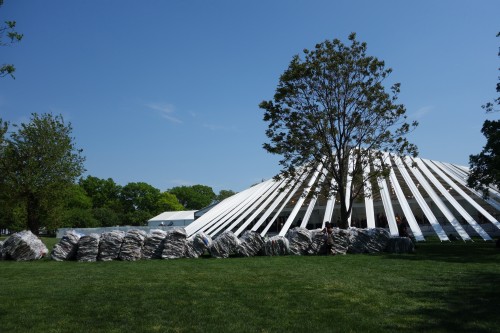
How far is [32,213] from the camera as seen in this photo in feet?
85.7

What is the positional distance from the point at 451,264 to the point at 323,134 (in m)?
8.26

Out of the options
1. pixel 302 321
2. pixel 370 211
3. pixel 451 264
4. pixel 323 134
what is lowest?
pixel 302 321

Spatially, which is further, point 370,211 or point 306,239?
point 370,211

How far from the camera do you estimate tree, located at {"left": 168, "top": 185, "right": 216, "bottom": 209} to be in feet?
308

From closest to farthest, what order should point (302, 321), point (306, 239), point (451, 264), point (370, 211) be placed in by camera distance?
point (302, 321) < point (451, 264) < point (306, 239) < point (370, 211)

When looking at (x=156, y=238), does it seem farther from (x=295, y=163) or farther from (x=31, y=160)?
(x=31, y=160)

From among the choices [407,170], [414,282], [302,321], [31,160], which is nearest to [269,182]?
[407,170]

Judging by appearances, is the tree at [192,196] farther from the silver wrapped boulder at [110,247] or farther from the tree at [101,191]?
the silver wrapped boulder at [110,247]

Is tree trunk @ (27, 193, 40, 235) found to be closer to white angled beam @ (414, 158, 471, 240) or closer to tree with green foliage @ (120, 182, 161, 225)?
white angled beam @ (414, 158, 471, 240)

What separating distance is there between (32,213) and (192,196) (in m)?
68.0

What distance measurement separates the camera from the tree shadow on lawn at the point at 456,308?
4336 mm

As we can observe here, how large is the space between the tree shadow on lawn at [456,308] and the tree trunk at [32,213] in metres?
25.5

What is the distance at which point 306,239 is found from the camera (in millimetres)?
13305

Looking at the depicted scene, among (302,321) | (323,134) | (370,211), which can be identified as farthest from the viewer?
(370,211)
